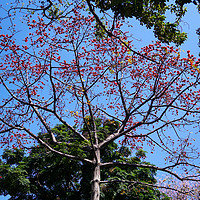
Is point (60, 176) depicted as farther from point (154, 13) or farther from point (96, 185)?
point (154, 13)

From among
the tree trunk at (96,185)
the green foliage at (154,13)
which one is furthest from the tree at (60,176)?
the green foliage at (154,13)

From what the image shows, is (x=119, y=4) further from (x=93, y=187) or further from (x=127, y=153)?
(x=127, y=153)

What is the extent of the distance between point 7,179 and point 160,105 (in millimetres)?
7345

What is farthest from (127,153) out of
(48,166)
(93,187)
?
(93,187)

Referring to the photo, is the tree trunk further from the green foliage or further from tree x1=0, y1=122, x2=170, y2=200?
the green foliage

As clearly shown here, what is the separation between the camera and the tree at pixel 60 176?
9562mm

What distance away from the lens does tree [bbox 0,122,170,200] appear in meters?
9.56

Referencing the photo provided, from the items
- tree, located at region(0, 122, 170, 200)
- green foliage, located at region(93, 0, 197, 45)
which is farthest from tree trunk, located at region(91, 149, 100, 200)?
green foliage, located at region(93, 0, 197, 45)

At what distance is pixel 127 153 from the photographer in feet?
39.3

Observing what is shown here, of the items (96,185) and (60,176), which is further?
(60,176)

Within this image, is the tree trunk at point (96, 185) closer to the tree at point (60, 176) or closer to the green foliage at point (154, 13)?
the tree at point (60, 176)

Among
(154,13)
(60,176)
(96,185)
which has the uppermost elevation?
(154,13)

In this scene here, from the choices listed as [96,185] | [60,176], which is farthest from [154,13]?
[60,176]

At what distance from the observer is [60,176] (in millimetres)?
10891
